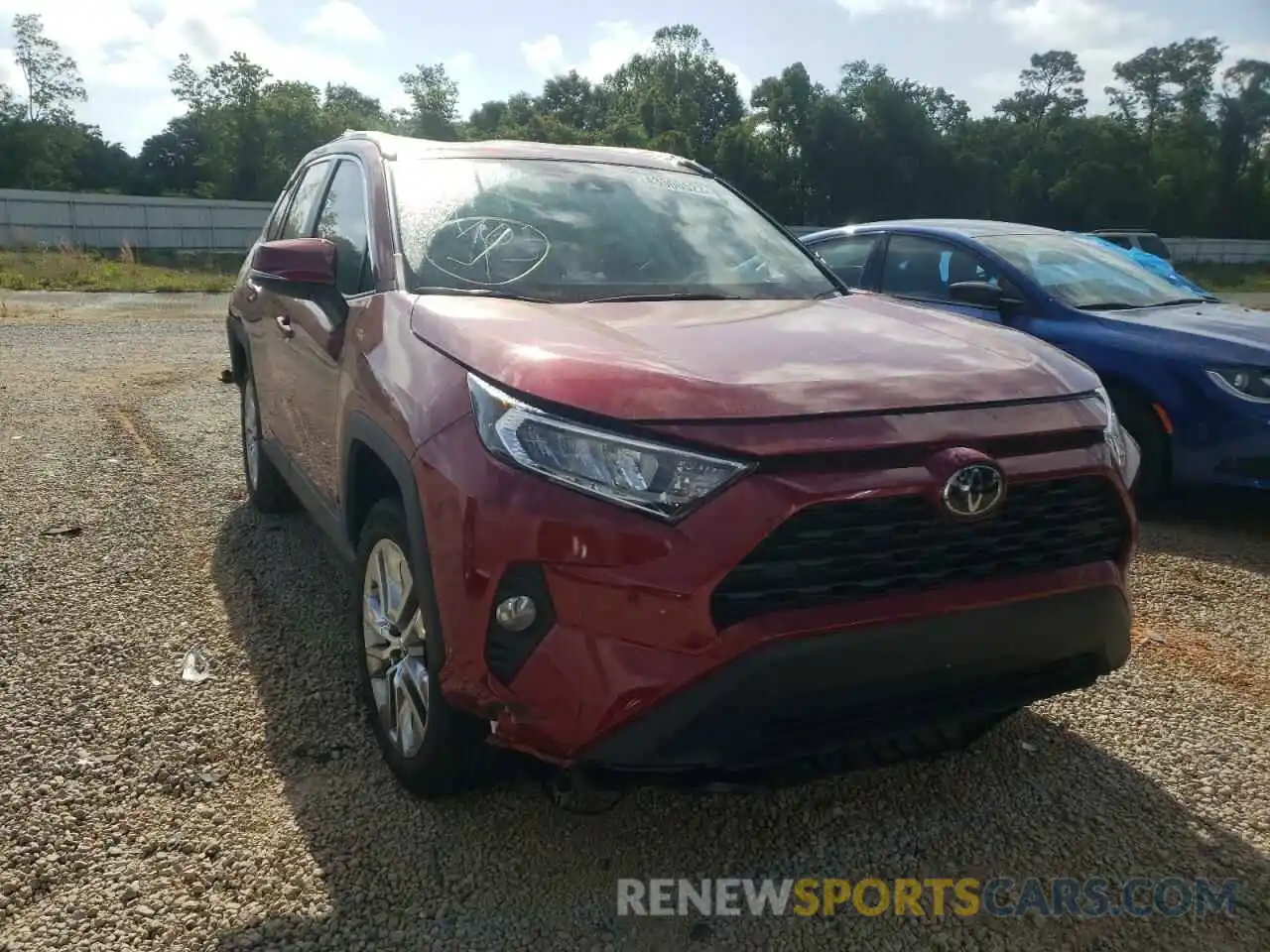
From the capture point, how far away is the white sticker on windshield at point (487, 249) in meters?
3.05

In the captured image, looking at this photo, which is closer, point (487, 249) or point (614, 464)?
point (614, 464)

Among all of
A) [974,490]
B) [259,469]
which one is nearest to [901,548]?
[974,490]

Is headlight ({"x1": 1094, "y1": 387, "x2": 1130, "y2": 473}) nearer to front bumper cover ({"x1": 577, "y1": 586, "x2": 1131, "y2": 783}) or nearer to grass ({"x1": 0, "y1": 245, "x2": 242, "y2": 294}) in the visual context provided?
front bumper cover ({"x1": 577, "y1": 586, "x2": 1131, "y2": 783})

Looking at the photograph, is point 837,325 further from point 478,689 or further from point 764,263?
→ point 478,689

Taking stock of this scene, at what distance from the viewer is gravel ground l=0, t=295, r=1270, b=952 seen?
2.26m

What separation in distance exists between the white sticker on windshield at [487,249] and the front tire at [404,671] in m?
0.76

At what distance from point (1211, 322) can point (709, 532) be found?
14.9 ft

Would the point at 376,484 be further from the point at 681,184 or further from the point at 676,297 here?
the point at 681,184

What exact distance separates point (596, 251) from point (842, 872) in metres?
1.91

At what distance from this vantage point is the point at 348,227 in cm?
356

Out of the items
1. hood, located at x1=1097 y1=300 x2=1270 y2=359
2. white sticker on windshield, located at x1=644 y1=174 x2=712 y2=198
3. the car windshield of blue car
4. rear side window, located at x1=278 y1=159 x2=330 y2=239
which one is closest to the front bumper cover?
white sticker on windshield, located at x1=644 y1=174 x2=712 y2=198

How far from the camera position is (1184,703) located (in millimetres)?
3318

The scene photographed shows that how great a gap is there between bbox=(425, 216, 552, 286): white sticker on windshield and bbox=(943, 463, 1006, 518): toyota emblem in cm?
144

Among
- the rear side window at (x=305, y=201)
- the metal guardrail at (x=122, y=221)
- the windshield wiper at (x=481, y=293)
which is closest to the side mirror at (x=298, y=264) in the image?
the windshield wiper at (x=481, y=293)
